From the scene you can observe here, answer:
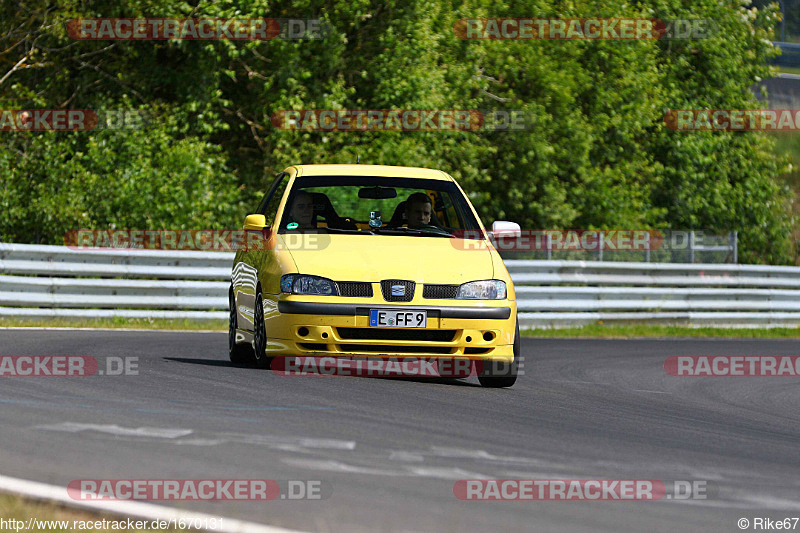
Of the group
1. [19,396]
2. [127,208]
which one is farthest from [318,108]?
[19,396]

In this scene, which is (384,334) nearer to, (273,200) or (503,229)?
(503,229)

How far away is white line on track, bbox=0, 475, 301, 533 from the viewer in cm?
466

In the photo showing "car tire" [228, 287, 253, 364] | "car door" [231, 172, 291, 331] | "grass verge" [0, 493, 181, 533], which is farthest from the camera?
"car tire" [228, 287, 253, 364]

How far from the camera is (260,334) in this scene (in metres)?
10.2

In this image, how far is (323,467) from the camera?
234 inches

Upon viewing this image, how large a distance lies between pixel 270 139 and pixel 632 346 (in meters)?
9.15

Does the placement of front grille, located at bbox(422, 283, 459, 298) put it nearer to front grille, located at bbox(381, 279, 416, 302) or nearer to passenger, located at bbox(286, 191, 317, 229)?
front grille, located at bbox(381, 279, 416, 302)

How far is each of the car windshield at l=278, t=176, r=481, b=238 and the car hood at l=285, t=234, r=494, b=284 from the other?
335 mm

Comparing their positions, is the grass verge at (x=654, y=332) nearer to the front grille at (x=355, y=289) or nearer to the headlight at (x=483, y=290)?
the headlight at (x=483, y=290)

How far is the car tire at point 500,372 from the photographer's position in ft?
33.2

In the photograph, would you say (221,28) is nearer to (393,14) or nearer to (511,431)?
(393,14)

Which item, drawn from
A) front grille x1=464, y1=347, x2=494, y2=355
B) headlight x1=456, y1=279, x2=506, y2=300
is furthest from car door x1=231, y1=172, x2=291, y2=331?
front grille x1=464, y1=347, x2=494, y2=355

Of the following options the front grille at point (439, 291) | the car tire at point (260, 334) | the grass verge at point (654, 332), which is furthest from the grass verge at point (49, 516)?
the grass verge at point (654, 332)

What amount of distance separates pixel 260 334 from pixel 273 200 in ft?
5.35
